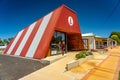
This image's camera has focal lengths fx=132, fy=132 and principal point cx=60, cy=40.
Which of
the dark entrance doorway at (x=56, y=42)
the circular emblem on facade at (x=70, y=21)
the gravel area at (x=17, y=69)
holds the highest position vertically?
the circular emblem on facade at (x=70, y=21)

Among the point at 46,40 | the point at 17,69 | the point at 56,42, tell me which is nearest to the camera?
the point at 17,69

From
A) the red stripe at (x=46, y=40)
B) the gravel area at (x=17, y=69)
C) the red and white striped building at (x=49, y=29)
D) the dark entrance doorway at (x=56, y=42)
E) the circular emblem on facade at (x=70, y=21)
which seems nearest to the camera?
the gravel area at (x=17, y=69)

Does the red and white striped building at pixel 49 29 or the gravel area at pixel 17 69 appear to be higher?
the red and white striped building at pixel 49 29

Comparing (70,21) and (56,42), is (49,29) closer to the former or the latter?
Answer: (56,42)

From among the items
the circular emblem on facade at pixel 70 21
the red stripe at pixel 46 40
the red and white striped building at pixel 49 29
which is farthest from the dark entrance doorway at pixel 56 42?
the circular emblem on facade at pixel 70 21

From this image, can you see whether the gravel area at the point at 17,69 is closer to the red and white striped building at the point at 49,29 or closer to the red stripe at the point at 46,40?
the red stripe at the point at 46,40

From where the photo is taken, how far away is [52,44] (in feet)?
50.9

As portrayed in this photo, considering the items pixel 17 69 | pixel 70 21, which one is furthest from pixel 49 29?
pixel 17 69

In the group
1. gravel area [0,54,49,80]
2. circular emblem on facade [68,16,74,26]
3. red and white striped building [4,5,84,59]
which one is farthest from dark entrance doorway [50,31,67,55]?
gravel area [0,54,49,80]

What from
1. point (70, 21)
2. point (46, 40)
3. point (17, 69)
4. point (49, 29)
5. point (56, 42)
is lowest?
point (17, 69)

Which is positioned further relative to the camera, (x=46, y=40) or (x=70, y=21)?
(x=70, y=21)

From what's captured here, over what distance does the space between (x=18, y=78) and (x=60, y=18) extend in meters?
9.78

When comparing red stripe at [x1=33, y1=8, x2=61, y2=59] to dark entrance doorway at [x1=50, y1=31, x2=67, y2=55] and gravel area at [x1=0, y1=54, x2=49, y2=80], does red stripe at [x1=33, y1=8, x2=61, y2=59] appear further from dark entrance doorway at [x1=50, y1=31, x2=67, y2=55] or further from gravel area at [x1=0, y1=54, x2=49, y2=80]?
dark entrance doorway at [x1=50, y1=31, x2=67, y2=55]

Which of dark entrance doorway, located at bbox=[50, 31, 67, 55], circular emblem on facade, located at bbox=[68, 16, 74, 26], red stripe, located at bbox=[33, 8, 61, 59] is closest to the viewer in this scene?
red stripe, located at bbox=[33, 8, 61, 59]
